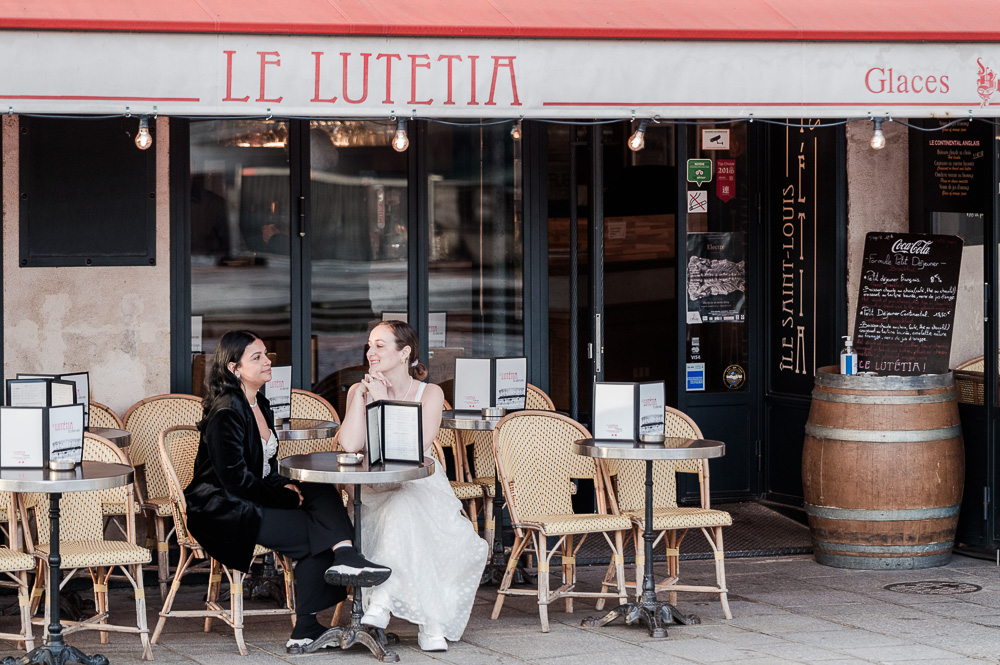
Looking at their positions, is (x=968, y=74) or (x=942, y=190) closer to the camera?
(x=968, y=74)

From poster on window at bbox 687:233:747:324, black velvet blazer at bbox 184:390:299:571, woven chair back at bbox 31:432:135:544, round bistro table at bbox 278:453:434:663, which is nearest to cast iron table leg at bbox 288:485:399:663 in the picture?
round bistro table at bbox 278:453:434:663

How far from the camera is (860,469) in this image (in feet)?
24.2

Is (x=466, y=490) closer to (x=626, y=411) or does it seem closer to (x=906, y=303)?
(x=626, y=411)

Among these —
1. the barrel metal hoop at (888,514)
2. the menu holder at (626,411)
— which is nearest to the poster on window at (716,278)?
the barrel metal hoop at (888,514)

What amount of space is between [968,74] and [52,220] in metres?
4.33

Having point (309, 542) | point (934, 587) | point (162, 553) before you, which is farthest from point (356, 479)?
point (934, 587)

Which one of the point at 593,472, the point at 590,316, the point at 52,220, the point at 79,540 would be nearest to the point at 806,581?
the point at 593,472

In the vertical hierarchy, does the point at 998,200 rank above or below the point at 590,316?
above

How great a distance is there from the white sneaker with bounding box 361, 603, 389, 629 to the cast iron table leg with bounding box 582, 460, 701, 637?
3.05 ft

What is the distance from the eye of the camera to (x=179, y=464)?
6469 millimetres

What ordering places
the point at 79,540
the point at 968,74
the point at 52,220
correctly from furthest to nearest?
the point at 52,220 → the point at 968,74 → the point at 79,540

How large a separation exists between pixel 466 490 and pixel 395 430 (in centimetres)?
161

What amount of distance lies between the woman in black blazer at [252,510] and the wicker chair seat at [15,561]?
64 cm

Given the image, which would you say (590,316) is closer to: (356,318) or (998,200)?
(356,318)
